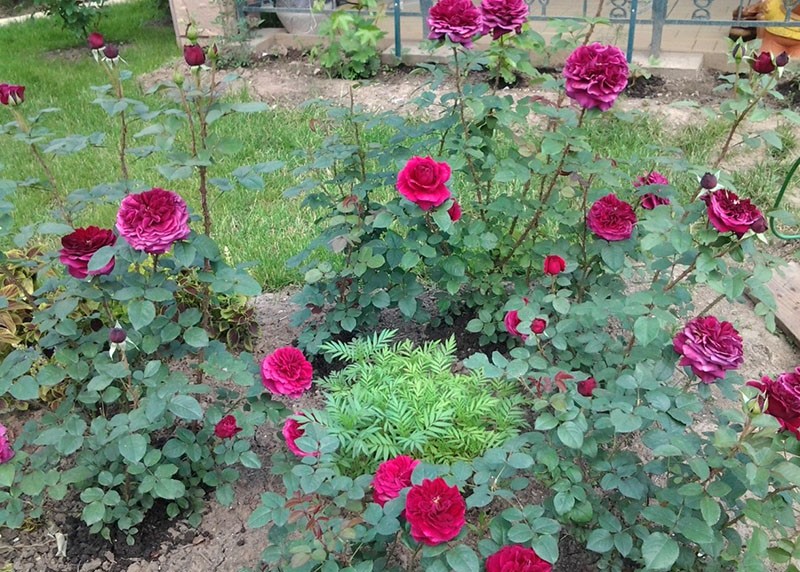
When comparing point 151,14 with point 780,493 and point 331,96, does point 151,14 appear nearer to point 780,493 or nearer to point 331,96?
point 331,96

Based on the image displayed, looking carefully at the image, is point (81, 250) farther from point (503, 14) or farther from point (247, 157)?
point (247, 157)

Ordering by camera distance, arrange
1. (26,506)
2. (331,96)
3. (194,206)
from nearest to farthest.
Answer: (26,506), (194,206), (331,96)

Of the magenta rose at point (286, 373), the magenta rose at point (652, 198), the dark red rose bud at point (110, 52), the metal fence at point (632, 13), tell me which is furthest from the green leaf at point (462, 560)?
the metal fence at point (632, 13)

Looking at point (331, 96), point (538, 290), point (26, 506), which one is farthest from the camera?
point (331, 96)

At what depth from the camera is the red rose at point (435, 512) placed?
1.25 m

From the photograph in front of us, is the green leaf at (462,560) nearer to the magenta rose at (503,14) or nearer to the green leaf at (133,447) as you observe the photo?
the green leaf at (133,447)

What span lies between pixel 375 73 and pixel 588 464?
13.5 ft

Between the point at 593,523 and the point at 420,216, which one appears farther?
the point at 420,216

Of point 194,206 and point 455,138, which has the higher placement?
point 455,138

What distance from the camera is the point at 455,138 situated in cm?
222

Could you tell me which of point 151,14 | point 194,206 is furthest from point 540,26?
point 151,14

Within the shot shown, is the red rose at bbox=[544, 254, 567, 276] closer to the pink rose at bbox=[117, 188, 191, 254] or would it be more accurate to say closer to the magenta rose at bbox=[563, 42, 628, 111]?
the magenta rose at bbox=[563, 42, 628, 111]

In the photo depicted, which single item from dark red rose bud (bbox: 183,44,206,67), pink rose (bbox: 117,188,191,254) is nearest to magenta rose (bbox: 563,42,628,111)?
dark red rose bud (bbox: 183,44,206,67)

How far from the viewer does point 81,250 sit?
1.65 m
